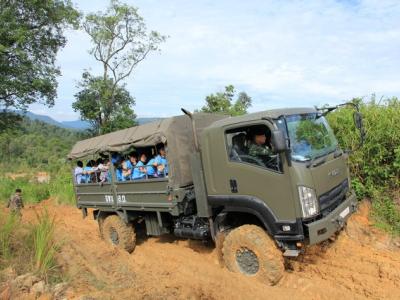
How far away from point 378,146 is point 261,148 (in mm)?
3105

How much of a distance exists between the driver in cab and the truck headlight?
678 millimetres

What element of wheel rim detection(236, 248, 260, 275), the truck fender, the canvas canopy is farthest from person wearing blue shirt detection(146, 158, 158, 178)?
wheel rim detection(236, 248, 260, 275)

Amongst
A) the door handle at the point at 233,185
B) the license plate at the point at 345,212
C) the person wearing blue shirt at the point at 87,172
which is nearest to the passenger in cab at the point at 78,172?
the person wearing blue shirt at the point at 87,172

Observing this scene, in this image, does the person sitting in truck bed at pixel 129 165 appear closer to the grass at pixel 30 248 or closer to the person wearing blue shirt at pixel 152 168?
the person wearing blue shirt at pixel 152 168

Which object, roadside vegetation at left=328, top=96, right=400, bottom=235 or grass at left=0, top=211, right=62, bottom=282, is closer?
grass at left=0, top=211, right=62, bottom=282

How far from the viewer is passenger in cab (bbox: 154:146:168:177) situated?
6.75m

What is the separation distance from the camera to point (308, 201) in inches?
200

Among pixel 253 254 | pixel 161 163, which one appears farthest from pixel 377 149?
pixel 161 163

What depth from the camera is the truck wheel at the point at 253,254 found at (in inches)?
209

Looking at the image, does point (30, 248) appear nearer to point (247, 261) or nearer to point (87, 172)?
point (247, 261)

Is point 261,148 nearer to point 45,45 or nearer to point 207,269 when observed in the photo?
point 207,269

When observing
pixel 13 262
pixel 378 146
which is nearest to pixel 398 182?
pixel 378 146

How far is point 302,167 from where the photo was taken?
5086 millimetres

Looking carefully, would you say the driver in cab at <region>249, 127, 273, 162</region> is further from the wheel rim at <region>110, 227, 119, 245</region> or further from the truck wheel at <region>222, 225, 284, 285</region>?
the wheel rim at <region>110, 227, 119, 245</region>
